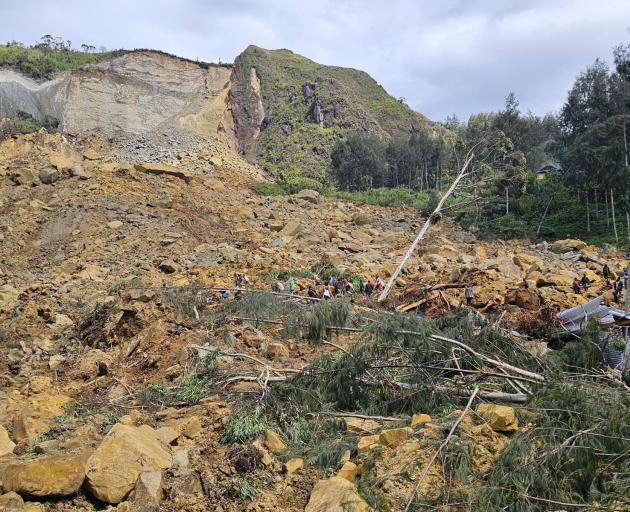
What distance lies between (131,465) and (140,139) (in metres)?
29.5

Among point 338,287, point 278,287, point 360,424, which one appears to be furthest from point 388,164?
point 360,424

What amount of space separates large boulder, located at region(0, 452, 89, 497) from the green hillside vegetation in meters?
45.2

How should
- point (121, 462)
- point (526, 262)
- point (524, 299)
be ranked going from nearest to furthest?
point (121, 462)
point (524, 299)
point (526, 262)

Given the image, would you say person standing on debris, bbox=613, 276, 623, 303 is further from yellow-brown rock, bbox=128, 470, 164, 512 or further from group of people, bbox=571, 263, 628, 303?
yellow-brown rock, bbox=128, 470, 164, 512

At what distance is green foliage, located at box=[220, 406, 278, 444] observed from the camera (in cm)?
490

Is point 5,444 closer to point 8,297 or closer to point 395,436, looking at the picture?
point 395,436

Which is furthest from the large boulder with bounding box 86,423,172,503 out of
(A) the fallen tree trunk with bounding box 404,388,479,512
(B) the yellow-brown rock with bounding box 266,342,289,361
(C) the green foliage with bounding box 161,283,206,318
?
(C) the green foliage with bounding box 161,283,206,318

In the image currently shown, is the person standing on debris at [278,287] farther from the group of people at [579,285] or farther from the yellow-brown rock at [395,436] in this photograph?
the yellow-brown rock at [395,436]

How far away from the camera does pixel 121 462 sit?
410 cm

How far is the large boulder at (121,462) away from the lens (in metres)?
3.94

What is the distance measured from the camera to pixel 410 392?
5555 mm

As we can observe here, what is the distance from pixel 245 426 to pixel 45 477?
5.68 feet

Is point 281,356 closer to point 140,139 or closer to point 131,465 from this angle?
point 131,465

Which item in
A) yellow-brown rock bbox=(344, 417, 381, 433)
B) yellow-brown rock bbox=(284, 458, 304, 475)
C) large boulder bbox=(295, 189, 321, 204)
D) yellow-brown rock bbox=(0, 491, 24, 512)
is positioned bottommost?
yellow-brown rock bbox=(284, 458, 304, 475)
